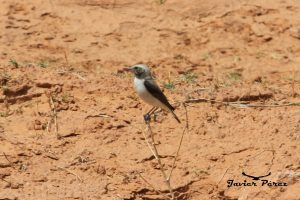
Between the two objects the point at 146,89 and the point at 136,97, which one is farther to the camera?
the point at 136,97

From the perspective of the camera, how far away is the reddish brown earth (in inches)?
287

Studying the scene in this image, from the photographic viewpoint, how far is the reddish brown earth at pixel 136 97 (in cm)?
730

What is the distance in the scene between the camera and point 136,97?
28.1 feet

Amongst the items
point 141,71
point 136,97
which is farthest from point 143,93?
point 136,97

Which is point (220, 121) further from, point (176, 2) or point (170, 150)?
point (176, 2)

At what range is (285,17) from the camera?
11125 millimetres

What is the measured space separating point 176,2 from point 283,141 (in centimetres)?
426
